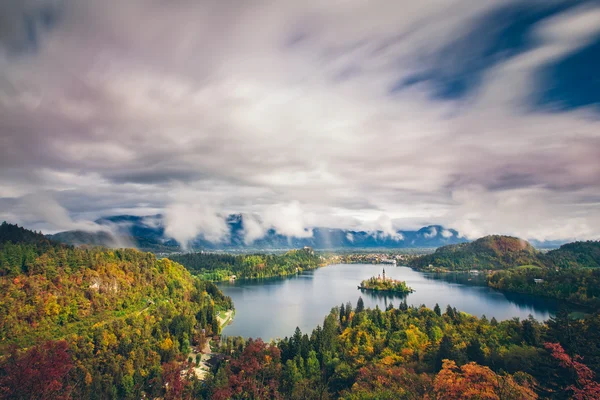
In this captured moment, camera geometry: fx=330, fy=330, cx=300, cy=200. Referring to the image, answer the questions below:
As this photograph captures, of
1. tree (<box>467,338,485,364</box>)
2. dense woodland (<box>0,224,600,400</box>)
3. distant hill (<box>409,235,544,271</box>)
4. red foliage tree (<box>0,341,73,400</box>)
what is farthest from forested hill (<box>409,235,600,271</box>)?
red foliage tree (<box>0,341,73,400</box>)

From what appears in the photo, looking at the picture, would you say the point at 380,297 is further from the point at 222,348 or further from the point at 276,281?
the point at 222,348

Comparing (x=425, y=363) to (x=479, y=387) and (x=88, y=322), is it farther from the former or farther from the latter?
(x=88, y=322)

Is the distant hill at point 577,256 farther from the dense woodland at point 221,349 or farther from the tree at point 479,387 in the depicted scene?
the tree at point 479,387

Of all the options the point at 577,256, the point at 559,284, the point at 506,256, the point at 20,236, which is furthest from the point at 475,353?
the point at 506,256

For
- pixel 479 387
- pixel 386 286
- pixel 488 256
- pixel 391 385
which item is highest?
pixel 488 256

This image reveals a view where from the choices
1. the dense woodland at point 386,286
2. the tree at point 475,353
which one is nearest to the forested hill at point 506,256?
the dense woodland at point 386,286
